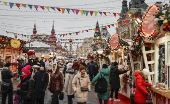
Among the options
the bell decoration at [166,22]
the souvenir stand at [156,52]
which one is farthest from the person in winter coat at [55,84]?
the bell decoration at [166,22]

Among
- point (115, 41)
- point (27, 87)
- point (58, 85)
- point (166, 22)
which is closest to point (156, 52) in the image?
point (166, 22)

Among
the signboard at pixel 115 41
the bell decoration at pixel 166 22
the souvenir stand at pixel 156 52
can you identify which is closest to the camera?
the bell decoration at pixel 166 22

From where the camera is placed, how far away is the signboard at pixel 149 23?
6.11m

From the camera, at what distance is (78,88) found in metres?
5.50

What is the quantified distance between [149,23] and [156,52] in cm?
116

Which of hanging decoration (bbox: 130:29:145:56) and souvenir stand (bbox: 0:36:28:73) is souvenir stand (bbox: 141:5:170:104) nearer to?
hanging decoration (bbox: 130:29:145:56)

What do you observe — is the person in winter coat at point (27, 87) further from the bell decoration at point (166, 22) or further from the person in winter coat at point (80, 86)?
the bell decoration at point (166, 22)

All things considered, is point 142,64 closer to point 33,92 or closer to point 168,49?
point 168,49

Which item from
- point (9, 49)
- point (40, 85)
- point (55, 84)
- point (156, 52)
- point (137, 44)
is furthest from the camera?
point (9, 49)

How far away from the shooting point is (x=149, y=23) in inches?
252

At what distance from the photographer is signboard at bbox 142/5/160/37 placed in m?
6.11

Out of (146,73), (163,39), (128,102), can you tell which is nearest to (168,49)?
(163,39)

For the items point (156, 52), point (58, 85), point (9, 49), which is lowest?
point (58, 85)

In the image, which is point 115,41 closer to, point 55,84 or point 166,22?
point 55,84
